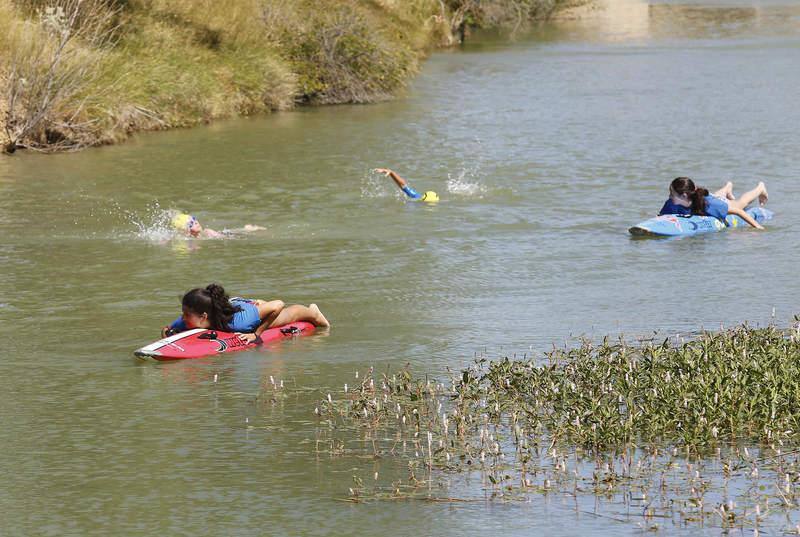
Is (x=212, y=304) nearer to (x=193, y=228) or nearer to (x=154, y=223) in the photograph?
(x=193, y=228)

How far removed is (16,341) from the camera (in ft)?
44.4

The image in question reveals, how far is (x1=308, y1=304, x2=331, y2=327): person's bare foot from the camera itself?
13.6 m

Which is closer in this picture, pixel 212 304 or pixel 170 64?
pixel 212 304

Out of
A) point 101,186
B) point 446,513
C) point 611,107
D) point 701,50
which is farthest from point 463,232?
point 701,50

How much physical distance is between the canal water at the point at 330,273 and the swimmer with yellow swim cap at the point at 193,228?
157 millimetres

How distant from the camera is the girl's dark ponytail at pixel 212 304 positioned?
12930 mm

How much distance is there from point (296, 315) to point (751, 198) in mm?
Result: 9119

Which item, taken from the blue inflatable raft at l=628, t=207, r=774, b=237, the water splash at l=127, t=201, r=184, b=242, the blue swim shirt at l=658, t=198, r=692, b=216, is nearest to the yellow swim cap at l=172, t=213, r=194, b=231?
the water splash at l=127, t=201, r=184, b=242

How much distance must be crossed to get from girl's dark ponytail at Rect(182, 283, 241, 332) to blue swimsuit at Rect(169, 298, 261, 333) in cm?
17

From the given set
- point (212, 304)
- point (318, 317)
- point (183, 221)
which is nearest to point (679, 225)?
point (183, 221)

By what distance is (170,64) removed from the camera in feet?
103

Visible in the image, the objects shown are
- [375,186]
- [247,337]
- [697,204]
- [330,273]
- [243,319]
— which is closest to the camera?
[247,337]

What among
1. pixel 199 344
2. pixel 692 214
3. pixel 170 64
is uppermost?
pixel 170 64

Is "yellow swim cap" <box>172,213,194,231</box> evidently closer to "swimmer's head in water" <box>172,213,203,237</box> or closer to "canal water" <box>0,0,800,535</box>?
"swimmer's head in water" <box>172,213,203,237</box>
